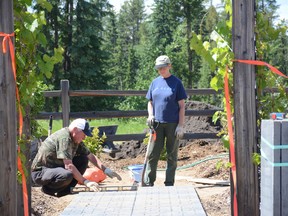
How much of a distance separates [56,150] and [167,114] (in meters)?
1.43

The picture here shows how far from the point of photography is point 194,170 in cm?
967

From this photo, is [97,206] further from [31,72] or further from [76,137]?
[76,137]

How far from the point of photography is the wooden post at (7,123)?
3746mm

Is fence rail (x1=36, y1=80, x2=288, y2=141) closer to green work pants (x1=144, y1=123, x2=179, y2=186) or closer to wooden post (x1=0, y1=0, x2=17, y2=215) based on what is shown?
green work pants (x1=144, y1=123, x2=179, y2=186)

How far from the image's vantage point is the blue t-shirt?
23.0ft

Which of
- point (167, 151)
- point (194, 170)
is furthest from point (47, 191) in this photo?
point (194, 170)

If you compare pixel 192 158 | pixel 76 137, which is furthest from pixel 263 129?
pixel 192 158

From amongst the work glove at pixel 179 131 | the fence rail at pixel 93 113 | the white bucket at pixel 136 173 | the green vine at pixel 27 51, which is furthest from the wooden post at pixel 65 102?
the green vine at pixel 27 51

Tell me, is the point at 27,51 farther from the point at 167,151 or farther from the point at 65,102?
the point at 65,102

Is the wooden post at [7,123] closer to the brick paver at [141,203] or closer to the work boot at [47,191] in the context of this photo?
the brick paver at [141,203]

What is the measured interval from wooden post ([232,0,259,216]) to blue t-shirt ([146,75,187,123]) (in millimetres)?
2658

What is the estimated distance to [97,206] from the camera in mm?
3803

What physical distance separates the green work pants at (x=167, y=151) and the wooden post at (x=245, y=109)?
2.69 meters

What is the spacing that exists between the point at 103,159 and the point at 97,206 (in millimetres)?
7377
